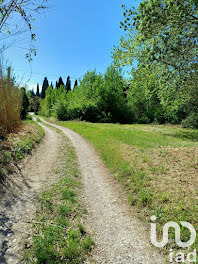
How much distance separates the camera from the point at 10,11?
12.4 feet

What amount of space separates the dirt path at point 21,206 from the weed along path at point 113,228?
128cm

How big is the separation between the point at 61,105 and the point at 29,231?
31.0 m

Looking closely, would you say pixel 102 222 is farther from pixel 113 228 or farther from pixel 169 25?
pixel 169 25

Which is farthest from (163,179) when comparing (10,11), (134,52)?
(134,52)

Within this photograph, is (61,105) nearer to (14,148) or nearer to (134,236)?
(14,148)

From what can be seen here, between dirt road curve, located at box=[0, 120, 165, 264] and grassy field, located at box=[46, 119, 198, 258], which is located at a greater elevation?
grassy field, located at box=[46, 119, 198, 258]

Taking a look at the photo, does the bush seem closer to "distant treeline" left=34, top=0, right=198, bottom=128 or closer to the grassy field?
"distant treeline" left=34, top=0, right=198, bottom=128

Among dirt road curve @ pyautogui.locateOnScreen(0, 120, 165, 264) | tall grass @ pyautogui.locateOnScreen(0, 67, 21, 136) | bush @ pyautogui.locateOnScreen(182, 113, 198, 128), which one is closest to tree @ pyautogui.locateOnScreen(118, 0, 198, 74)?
dirt road curve @ pyautogui.locateOnScreen(0, 120, 165, 264)

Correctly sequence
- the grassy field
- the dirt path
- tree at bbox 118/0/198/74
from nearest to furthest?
1. the dirt path
2. the grassy field
3. tree at bbox 118/0/198/74

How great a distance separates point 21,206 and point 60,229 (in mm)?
1404

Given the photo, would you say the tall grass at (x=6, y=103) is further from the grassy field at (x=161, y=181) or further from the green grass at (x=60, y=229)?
the grassy field at (x=161, y=181)

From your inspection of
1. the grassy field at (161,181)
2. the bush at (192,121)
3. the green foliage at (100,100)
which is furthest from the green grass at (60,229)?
the green foliage at (100,100)

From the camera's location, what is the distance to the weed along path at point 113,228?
9.22ft

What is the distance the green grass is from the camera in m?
2.71
